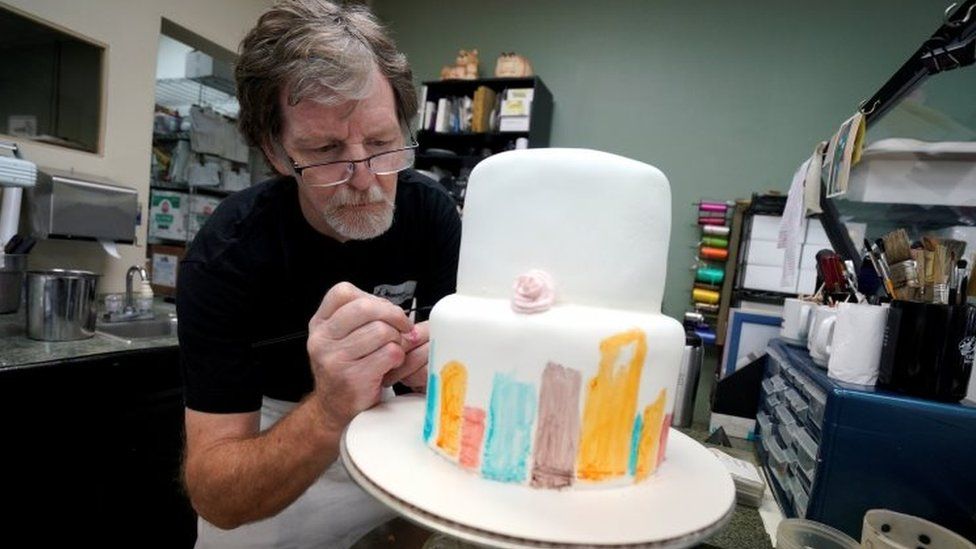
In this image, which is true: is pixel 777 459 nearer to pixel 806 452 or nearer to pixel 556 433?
pixel 806 452

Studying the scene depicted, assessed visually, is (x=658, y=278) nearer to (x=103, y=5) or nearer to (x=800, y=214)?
(x=800, y=214)

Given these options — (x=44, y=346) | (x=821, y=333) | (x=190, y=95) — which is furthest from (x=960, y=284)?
(x=190, y=95)

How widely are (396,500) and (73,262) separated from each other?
2854 millimetres

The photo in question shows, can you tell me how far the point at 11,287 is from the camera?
84.5 inches

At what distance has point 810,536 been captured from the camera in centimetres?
96

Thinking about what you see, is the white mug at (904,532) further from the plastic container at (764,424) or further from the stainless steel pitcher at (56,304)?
the stainless steel pitcher at (56,304)

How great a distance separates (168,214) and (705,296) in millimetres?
3912

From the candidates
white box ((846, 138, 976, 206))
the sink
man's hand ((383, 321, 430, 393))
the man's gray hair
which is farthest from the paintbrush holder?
the sink

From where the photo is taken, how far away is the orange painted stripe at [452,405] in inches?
25.6

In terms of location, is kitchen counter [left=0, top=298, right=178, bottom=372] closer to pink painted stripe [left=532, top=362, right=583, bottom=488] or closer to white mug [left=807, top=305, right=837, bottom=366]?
pink painted stripe [left=532, top=362, right=583, bottom=488]

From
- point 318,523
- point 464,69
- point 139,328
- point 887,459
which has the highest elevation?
point 464,69

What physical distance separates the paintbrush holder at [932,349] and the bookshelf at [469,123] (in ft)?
9.49

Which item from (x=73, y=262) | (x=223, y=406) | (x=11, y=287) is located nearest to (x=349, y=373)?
(x=223, y=406)

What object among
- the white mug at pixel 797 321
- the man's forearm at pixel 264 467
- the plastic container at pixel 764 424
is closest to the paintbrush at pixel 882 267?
the white mug at pixel 797 321
